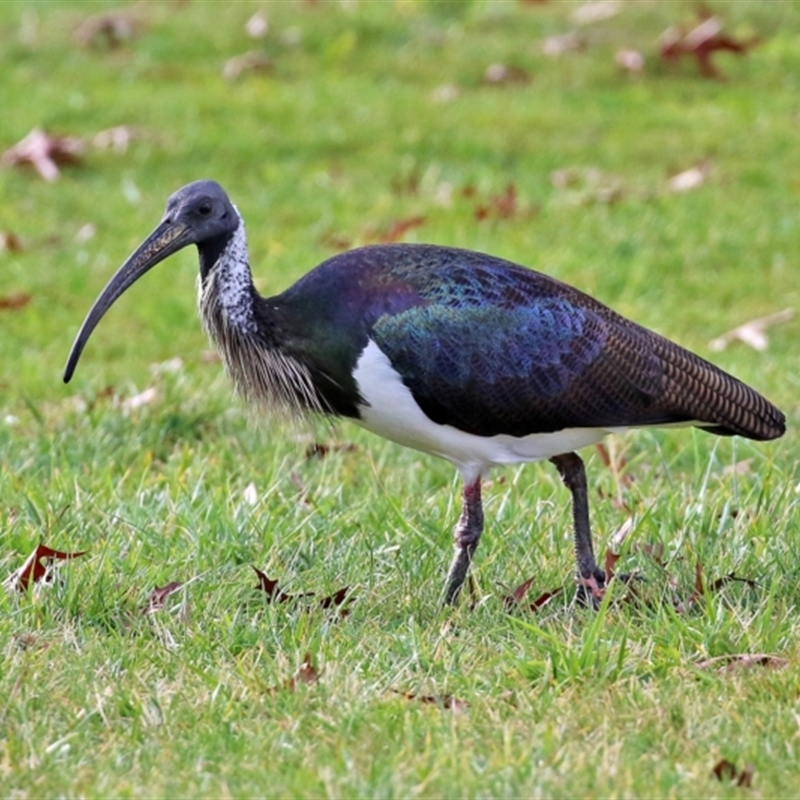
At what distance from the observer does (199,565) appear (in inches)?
210

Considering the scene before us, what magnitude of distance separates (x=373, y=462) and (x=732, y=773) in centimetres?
292

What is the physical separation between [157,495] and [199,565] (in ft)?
2.50

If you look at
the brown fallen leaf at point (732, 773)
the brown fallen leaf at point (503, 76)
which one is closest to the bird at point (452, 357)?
the brown fallen leaf at point (732, 773)

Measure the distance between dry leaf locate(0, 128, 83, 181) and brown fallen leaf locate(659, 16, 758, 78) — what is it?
439 cm

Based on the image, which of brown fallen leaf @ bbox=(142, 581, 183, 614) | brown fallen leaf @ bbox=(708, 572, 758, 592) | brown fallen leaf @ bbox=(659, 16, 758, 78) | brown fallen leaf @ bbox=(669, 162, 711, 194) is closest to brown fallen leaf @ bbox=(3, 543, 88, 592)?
brown fallen leaf @ bbox=(142, 581, 183, 614)

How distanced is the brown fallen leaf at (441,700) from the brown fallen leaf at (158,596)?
0.90 metres

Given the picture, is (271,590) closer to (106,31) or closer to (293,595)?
(293,595)

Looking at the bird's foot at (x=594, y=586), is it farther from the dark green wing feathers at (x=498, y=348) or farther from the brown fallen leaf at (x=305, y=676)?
the brown fallen leaf at (x=305, y=676)

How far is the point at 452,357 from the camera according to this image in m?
5.21

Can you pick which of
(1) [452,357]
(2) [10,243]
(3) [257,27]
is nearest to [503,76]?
(3) [257,27]

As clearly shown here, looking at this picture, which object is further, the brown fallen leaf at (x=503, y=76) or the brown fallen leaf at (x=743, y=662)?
the brown fallen leaf at (x=503, y=76)

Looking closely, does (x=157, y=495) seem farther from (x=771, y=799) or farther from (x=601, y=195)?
(x=601, y=195)

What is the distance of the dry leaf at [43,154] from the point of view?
37.8 ft

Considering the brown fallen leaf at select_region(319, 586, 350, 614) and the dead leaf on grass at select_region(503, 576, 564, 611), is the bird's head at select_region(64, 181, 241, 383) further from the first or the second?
the dead leaf on grass at select_region(503, 576, 564, 611)
